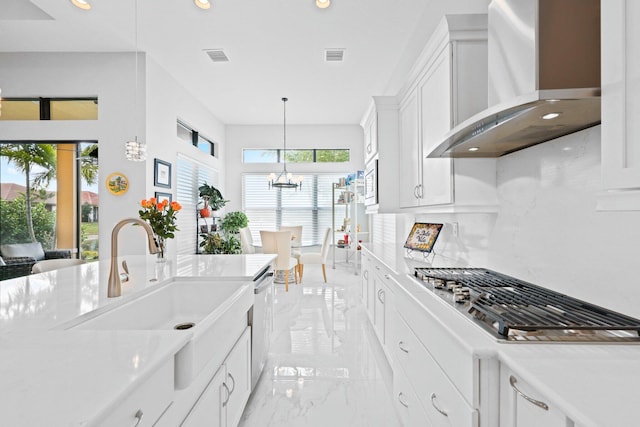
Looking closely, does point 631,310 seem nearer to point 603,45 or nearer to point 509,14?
point 603,45

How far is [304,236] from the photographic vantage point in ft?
23.5

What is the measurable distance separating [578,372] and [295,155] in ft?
22.1

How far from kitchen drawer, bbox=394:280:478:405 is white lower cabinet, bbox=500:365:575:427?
0.26 ft

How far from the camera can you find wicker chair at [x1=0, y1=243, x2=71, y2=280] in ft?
10.8

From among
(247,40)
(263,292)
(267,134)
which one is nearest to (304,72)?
(247,40)

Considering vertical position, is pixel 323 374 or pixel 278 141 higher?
pixel 278 141

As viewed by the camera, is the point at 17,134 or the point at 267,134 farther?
the point at 267,134

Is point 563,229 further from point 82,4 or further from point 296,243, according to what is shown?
point 296,243

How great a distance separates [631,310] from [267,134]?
6718 millimetres

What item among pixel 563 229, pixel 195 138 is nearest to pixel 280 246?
pixel 195 138

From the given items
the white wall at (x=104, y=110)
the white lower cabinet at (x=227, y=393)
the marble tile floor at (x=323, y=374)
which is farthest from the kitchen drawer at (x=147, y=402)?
the white wall at (x=104, y=110)

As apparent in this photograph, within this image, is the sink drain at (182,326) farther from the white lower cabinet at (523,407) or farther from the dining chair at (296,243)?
the dining chair at (296,243)

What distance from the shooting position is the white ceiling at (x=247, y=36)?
3.03 metres

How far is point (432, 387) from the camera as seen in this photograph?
1198mm
